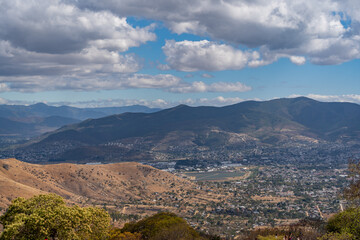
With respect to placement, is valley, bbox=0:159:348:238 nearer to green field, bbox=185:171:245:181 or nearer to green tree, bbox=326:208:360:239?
green field, bbox=185:171:245:181

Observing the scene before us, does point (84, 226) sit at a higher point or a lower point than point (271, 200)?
higher

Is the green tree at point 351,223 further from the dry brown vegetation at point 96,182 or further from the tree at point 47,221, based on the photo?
the dry brown vegetation at point 96,182

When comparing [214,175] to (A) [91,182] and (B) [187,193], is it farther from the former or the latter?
(A) [91,182]

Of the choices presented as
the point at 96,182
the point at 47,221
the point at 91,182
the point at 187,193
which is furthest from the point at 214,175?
the point at 47,221

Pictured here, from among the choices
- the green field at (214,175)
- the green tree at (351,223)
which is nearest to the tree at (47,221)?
the green tree at (351,223)

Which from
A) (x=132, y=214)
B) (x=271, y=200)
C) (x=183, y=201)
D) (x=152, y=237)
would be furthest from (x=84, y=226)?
(x=271, y=200)

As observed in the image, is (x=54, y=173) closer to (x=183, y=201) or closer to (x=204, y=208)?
(x=183, y=201)
